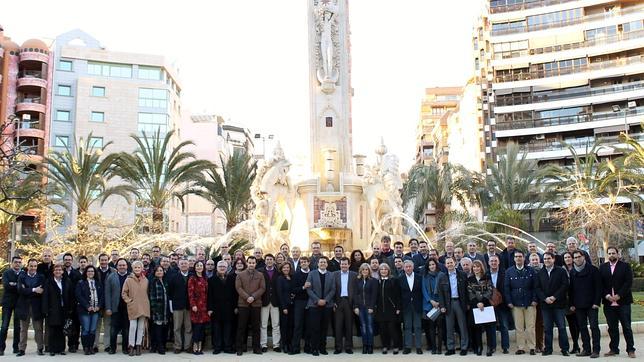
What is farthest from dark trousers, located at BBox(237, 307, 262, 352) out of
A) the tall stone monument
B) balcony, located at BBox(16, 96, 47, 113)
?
balcony, located at BBox(16, 96, 47, 113)

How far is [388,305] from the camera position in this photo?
39.1 ft

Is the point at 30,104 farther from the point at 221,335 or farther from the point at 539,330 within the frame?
the point at 539,330

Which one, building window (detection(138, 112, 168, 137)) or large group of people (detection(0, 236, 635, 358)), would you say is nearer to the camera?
large group of people (detection(0, 236, 635, 358))

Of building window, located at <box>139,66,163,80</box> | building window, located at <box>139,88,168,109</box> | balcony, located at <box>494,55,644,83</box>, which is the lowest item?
building window, located at <box>139,88,168,109</box>

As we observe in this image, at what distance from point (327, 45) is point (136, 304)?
13194mm

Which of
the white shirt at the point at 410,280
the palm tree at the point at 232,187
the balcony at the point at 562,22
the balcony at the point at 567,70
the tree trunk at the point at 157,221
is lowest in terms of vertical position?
the white shirt at the point at 410,280

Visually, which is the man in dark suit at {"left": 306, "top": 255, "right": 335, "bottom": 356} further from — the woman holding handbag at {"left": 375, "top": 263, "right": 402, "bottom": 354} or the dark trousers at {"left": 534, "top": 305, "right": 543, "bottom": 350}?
the dark trousers at {"left": 534, "top": 305, "right": 543, "bottom": 350}

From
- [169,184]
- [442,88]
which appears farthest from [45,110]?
[442,88]

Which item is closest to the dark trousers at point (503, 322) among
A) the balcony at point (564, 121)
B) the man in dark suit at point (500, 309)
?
the man in dark suit at point (500, 309)

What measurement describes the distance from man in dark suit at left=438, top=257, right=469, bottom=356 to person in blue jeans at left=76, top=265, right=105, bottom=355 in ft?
20.3

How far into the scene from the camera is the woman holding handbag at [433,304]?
1178 cm

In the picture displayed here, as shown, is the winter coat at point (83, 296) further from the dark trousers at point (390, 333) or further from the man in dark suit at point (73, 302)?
the dark trousers at point (390, 333)

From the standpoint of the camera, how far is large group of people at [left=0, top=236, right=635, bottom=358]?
38.4 ft

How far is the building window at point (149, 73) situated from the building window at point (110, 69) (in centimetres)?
102
